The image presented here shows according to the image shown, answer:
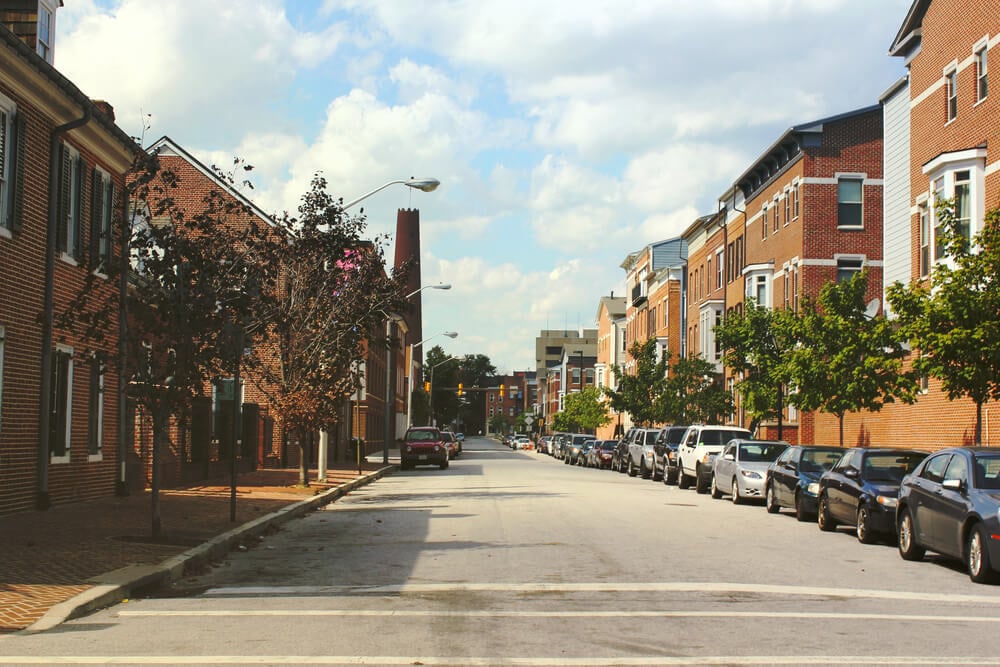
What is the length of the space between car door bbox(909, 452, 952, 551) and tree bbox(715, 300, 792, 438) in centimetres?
1653

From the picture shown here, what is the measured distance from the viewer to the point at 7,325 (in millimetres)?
18141

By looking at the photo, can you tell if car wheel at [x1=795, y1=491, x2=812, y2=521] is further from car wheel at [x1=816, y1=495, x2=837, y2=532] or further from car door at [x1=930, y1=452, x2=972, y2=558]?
car door at [x1=930, y1=452, x2=972, y2=558]

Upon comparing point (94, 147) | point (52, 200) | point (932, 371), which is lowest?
point (932, 371)

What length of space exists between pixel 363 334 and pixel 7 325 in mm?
12362

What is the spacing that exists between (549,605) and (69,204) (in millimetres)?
13768

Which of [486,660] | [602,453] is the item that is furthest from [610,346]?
[486,660]

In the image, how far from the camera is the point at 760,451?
2800 centimetres

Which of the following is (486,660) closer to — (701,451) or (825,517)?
(825,517)

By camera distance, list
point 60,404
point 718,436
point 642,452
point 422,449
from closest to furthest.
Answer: point 60,404 < point 718,436 < point 642,452 < point 422,449

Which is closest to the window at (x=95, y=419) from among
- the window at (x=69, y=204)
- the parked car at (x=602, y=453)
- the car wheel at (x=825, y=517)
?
the window at (x=69, y=204)

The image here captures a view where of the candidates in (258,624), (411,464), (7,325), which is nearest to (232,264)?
(7,325)

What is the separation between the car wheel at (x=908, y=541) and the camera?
15.1 metres

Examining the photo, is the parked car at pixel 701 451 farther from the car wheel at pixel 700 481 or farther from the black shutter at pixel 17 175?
the black shutter at pixel 17 175

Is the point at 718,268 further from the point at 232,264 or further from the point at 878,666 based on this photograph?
the point at 878,666
